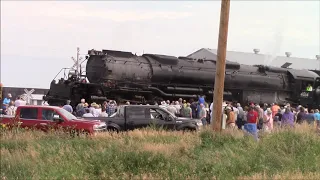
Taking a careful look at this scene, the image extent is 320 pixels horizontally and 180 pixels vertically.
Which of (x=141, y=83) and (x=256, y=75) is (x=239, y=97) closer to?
(x=256, y=75)

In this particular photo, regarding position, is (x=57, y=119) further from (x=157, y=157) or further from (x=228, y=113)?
(x=228, y=113)

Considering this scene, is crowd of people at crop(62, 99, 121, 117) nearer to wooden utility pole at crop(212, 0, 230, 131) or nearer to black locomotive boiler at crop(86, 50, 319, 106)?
black locomotive boiler at crop(86, 50, 319, 106)

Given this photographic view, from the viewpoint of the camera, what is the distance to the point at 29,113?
17516 millimetres

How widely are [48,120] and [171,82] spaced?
1237cm

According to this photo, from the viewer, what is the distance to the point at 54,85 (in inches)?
1040

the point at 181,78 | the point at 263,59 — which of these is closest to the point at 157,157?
the point at 181,78

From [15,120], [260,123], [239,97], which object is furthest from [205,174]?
[239,97]

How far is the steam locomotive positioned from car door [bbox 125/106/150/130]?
241 inches

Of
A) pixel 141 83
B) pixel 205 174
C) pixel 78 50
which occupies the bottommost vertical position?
pixel 205 174

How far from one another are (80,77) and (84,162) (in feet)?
53.4

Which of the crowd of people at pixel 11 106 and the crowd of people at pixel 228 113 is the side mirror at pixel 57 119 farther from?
the crowd of people at pixel 11 106

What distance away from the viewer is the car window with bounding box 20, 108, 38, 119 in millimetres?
17406

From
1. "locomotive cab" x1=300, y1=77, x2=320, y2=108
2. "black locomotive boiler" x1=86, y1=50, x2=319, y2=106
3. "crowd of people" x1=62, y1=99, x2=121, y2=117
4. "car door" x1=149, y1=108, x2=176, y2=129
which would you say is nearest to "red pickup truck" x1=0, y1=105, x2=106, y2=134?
"car door" x1=149, y1=108, x2=176, y2=129

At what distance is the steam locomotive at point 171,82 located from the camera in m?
26.0
